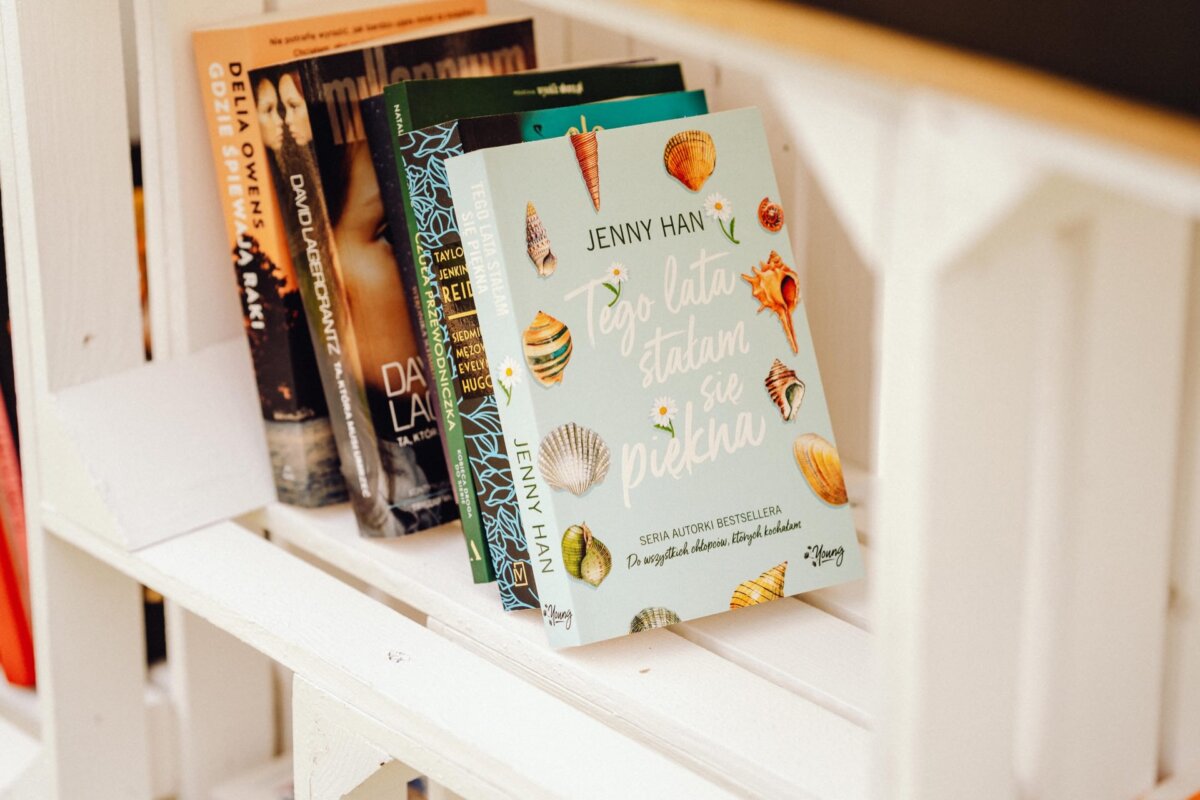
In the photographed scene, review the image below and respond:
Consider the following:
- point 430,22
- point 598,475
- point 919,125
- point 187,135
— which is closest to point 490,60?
point 430,22

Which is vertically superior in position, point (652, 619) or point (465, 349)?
point (465, 349)

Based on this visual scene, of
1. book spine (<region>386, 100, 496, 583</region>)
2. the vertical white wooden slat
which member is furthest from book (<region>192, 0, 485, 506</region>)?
the vertical white wooden slat

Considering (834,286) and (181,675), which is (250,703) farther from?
(834,286)

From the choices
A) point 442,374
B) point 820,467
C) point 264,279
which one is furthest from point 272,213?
point 820,467

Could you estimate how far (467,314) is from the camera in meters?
0.71

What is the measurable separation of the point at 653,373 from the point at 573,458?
69 mm

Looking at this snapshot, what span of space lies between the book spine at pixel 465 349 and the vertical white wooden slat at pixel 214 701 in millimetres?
398

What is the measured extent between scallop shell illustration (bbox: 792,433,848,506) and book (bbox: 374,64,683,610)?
6.9 inches

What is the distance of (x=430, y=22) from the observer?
0.89 metres

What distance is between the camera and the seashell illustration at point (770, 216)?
731 millimetres

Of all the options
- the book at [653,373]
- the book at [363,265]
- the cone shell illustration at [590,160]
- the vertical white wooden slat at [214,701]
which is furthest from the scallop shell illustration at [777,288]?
the vertical white wooden slat at [214,701]

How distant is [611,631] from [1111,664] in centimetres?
26

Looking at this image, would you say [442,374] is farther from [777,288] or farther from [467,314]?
[777,288]

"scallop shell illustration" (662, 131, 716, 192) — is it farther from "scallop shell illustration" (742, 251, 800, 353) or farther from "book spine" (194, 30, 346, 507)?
"book spine" (194, 30, 346, 507)
